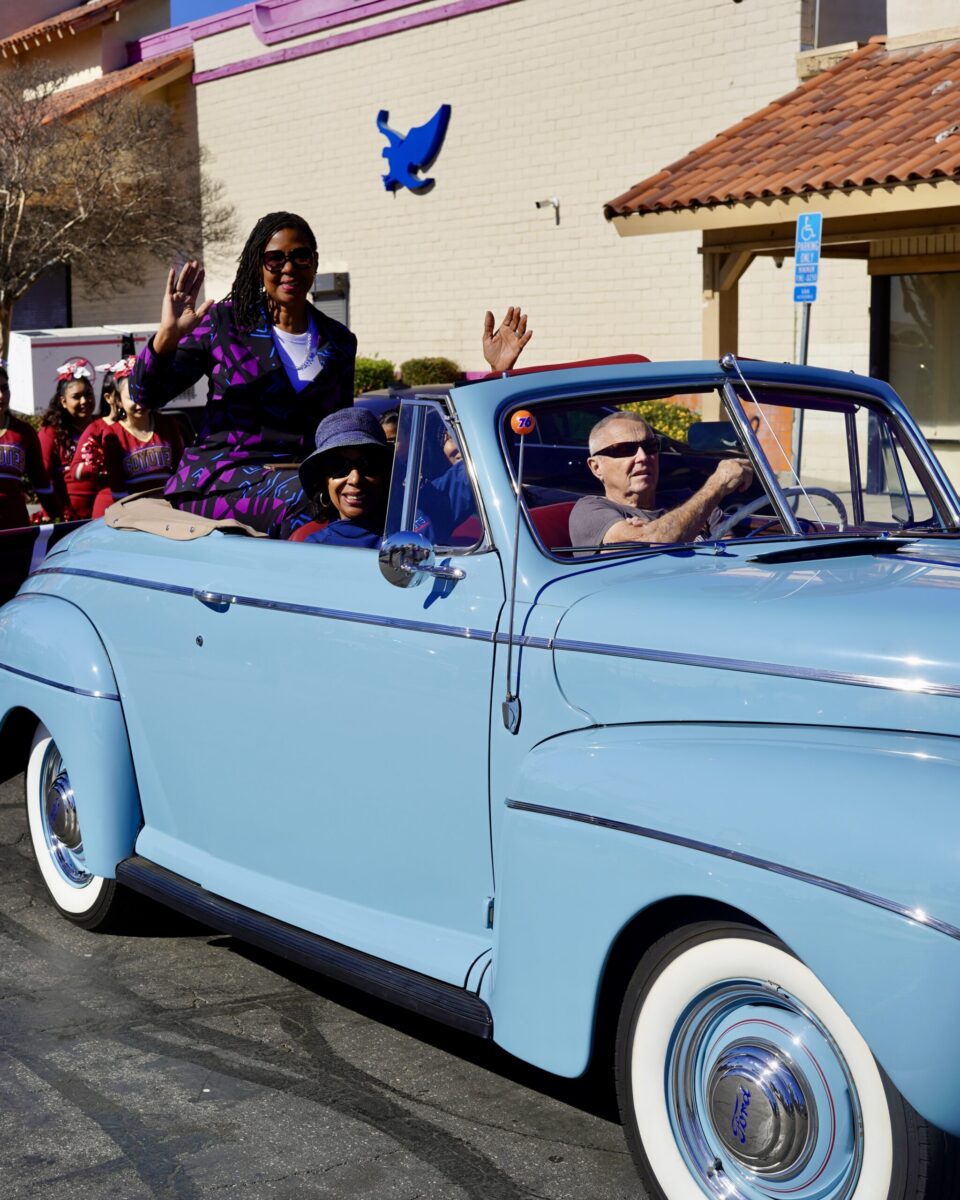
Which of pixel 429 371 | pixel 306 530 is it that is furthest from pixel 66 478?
pixel 429 371

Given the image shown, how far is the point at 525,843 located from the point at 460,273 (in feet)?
66.6

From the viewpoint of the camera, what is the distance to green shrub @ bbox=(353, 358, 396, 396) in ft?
75.8

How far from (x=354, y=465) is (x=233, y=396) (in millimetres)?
966

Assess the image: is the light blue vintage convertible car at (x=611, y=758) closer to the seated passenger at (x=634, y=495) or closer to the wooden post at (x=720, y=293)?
the seated passenger at (x=634, y=495)

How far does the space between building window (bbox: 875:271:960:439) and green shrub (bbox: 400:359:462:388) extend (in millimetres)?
7419

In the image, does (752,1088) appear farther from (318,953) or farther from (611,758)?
(318,953)

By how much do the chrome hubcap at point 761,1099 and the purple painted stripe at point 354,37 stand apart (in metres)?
20.4

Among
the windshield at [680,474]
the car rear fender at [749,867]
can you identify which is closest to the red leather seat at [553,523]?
the windshield at [680,474]

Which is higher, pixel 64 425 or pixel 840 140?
pixel 840 140

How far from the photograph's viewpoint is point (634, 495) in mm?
3779

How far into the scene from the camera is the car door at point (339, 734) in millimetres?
3439

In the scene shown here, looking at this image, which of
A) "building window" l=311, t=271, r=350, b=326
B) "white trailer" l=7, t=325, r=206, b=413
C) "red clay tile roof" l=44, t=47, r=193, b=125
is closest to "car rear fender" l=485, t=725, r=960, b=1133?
"white trailer" l=7, t=325, r=206, b=413

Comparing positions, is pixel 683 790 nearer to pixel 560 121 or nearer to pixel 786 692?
pixel 786 692

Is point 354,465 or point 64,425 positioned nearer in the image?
point 354,465
